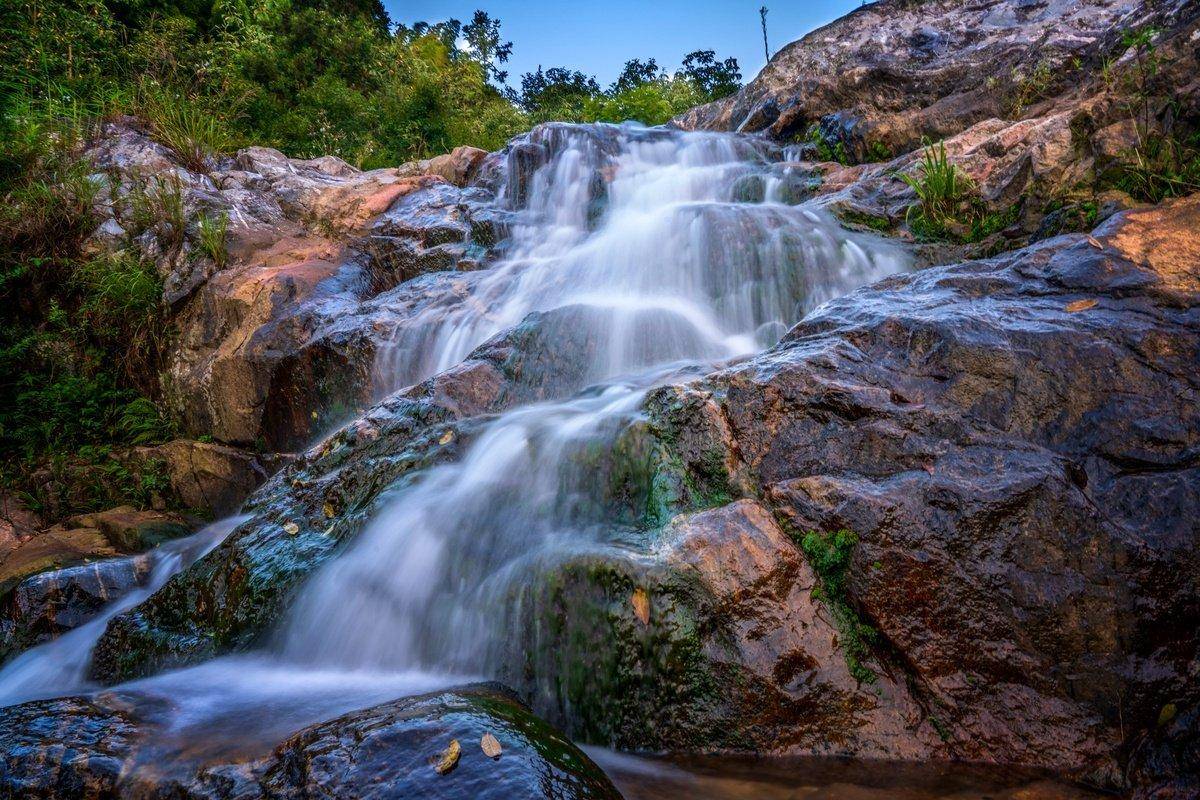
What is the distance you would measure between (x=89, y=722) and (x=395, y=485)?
6.17ft

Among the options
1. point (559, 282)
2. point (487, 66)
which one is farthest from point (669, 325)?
point (487, 66)

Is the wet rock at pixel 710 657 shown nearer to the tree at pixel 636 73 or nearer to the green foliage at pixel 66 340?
the green foliage at pixel 66 340

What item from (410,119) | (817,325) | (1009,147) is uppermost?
(410,119)

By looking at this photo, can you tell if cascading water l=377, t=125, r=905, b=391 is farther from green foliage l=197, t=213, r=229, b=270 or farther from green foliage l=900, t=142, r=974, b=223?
green foliage l=197, t=213, r=229, b=270

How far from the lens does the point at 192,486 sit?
6844mm

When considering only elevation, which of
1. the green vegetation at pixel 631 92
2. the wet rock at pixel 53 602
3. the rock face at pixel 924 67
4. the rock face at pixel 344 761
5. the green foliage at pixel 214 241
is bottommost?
the wet rock at pixel 53 602

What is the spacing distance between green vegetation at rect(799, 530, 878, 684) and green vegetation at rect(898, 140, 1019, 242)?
4235 millimetres

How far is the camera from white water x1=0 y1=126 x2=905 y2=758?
9.27 ft

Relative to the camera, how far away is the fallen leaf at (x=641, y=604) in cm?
244

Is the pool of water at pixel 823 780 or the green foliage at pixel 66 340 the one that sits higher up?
the green foliage at pixel 66 340

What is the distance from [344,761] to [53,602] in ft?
14.0

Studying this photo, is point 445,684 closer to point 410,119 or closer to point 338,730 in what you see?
point 338,730

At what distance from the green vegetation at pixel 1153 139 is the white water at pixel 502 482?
1734 mm

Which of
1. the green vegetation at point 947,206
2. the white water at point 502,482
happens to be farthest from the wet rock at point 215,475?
the green vegetation at point 947,206
